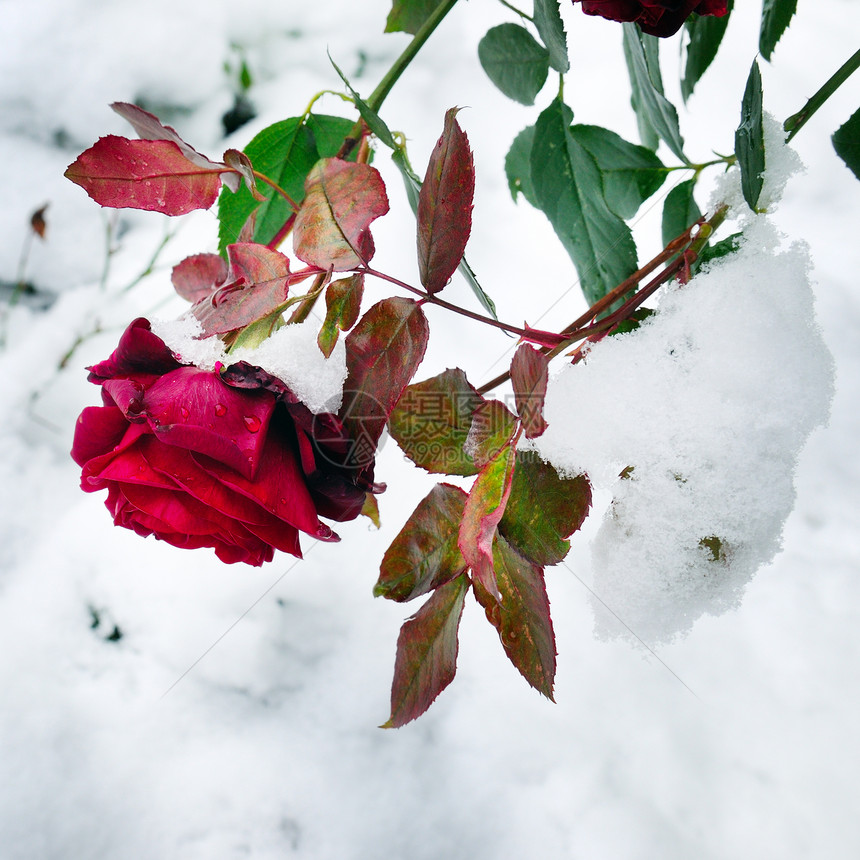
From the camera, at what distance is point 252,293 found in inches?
7.2

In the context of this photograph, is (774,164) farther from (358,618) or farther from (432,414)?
(358,618)

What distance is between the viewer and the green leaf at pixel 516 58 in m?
0.30

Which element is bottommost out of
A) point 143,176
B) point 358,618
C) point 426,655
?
point 358,618

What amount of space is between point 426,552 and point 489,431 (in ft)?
0.15

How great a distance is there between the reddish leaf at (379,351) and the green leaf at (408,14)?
0.67ft

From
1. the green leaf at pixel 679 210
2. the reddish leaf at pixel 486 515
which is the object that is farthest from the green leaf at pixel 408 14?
the reddish leaf at pixel 486 515

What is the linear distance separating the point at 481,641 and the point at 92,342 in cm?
34

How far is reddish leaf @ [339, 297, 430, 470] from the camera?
18 cm

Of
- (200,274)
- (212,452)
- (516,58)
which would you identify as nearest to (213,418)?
(212,452)

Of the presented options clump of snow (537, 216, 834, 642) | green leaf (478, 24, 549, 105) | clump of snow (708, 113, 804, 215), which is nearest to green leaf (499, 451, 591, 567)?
clump of snow (537, 216, 834, 642)

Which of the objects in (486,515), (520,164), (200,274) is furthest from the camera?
(520,164)

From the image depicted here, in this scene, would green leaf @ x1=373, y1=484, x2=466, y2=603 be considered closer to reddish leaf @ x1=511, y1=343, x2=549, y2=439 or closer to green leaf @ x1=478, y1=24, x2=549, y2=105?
reddish leaf @ x1=511, y1=343, x2=549, y2=439

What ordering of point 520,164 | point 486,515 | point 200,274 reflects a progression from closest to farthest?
1. point 486,515
2. point 200,274
3. point 520,164

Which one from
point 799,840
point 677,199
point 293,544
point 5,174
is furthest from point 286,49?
point 799,840
